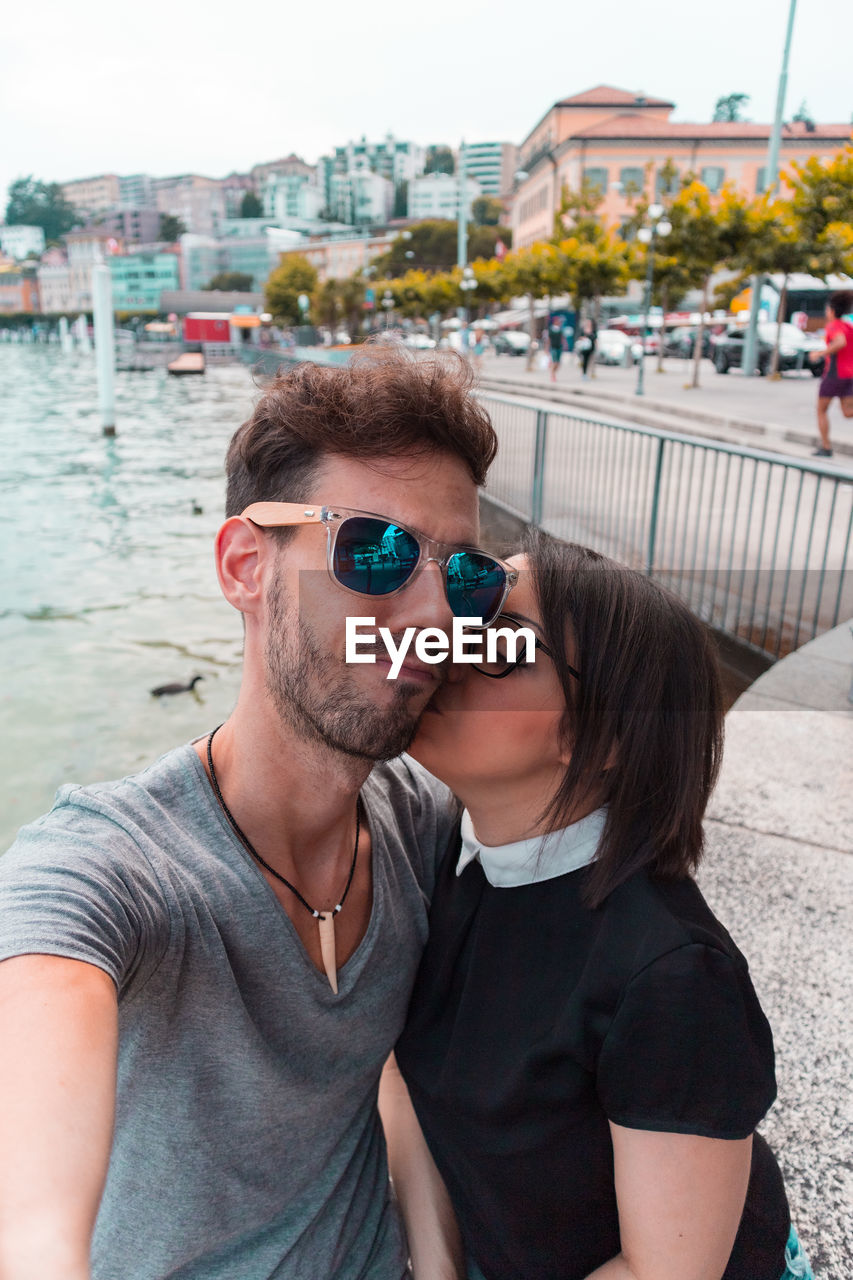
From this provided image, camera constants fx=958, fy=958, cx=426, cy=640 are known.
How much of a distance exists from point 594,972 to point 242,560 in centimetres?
94

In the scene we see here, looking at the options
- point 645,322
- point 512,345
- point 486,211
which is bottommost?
point 512,345

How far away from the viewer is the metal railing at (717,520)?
5.75m

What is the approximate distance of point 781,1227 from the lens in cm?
156

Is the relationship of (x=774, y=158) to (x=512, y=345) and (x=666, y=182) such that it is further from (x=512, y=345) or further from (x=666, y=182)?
(x=666, y=182)

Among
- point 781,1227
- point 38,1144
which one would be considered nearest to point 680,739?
point 781,1227

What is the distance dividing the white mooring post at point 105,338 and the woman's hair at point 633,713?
26.0 meters

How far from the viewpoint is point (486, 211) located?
550 ft

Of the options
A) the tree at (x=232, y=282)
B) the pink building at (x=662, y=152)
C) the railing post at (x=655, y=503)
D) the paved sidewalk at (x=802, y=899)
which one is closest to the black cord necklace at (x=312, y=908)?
the paved sidewalk at (x=802, y=899)

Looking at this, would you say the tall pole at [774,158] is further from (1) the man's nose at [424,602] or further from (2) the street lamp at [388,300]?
(2) the street lamp at [388,300]

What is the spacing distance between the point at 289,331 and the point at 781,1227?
316 ft

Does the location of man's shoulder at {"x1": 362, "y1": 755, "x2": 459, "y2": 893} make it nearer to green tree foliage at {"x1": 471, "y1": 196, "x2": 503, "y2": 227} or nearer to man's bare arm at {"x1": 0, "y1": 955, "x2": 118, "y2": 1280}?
man's bare arm at {"x1": 0, "y1": 955, "x2": 118, "y2": 1280}

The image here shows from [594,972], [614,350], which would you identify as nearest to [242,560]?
[594,972]

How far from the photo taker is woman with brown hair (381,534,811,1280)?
4.27ft

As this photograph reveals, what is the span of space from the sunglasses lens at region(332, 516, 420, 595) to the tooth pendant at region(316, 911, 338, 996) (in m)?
0.58
